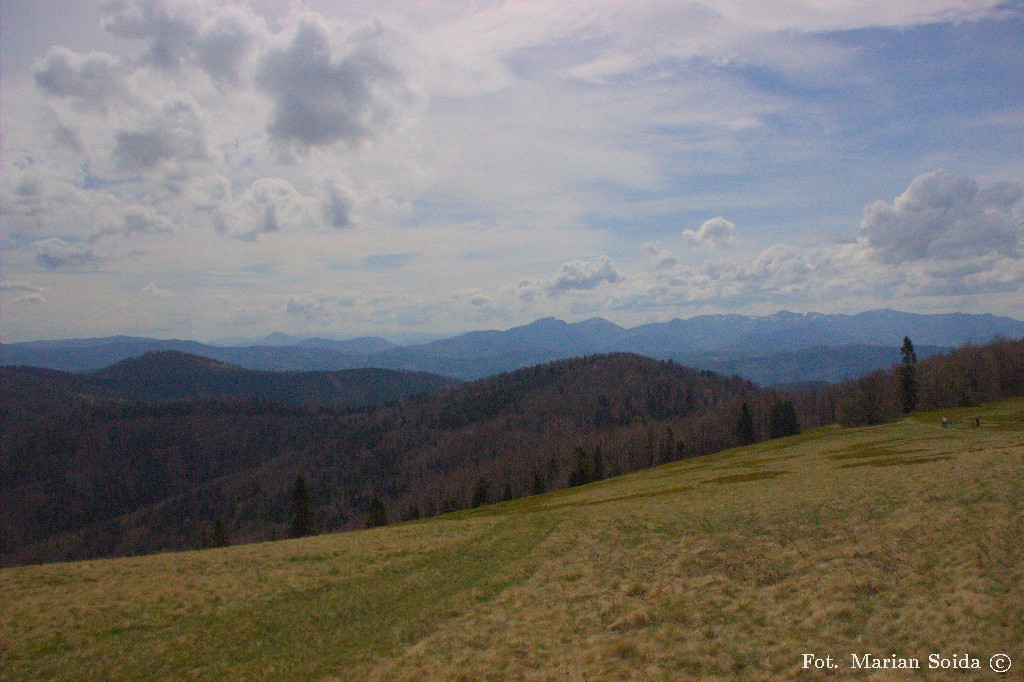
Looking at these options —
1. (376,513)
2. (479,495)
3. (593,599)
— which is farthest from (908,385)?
(593,599)

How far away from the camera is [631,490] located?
5638 cm

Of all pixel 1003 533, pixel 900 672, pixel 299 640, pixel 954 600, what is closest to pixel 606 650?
pixel 900 672

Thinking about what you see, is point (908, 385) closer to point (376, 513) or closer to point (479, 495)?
point (479, 495)

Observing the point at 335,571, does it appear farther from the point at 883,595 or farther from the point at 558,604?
the point at 883,595

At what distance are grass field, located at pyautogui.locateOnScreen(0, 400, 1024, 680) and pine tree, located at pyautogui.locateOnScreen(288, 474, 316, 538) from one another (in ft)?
160

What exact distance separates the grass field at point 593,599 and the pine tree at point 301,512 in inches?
1918

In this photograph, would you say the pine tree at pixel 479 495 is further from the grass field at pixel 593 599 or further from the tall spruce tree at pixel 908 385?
the tall spruce tree at pixel 908 385

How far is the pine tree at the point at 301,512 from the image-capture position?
80.6m

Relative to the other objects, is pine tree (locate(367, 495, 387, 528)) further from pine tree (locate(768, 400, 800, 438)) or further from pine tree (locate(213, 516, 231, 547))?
pine tree (locate(768, 400, 800, 438))

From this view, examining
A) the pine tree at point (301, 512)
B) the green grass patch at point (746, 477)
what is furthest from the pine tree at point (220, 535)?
the green grass patch at point (746, 477)

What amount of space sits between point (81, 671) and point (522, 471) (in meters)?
154

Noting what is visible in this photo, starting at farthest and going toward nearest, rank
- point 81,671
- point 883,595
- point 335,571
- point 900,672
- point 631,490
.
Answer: point 631,490, point 335,571, point 81,671, point 883,595, point 900,672

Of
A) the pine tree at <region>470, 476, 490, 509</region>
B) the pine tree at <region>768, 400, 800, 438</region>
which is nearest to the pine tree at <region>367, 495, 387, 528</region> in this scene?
the pine tree at <region>470, 476, 490, 509</region>

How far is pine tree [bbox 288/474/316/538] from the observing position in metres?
80.6
